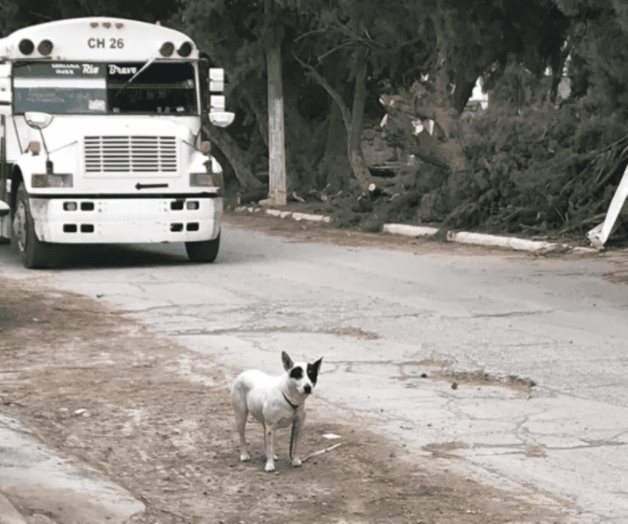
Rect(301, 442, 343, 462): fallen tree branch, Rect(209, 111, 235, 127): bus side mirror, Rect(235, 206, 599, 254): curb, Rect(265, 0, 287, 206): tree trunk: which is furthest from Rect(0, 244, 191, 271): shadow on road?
Rect(301, 442, 343, 462): fallen tree branch

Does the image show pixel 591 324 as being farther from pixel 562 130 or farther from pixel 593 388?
pixel 562 130

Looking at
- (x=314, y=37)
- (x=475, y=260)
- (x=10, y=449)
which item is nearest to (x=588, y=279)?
(x=475, y=260)

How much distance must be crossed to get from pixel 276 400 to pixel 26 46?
12.3m

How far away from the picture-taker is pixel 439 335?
1184cm

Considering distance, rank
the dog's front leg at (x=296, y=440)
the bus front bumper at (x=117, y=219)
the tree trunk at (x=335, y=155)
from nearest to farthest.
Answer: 1. the dog's front leg at (x=296, y=440)
2. the bus front bumper at (x=117, y=219)
3. the tree trunk at (x=335, y=155)

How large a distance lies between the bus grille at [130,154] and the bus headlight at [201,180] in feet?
0.81

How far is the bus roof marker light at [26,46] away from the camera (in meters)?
18.5

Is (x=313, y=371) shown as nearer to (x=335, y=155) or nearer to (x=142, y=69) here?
(x=142, y=69)

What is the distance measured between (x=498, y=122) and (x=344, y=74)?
737 cm

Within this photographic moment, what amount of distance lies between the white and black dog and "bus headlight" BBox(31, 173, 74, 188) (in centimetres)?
1034

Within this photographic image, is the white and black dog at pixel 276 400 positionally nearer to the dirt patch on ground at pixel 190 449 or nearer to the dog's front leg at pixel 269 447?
the dog's front leg at pixel 269 447

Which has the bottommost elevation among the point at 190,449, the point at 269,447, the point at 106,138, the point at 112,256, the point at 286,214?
the point at 286,214

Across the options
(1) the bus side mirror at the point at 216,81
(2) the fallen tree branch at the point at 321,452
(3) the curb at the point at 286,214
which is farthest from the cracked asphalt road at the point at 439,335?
(3) the curb at the point at 286,214

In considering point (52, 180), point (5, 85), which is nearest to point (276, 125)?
point (5, 85)
